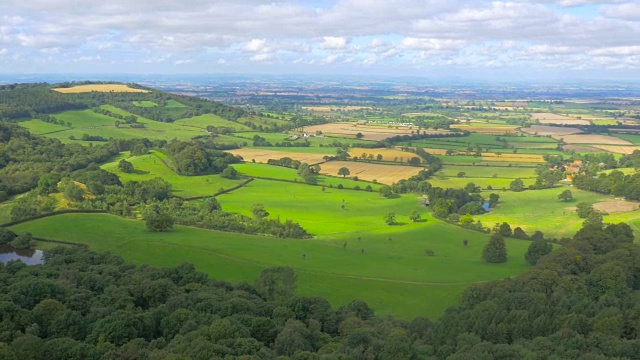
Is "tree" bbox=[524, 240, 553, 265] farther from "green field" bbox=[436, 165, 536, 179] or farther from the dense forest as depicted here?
"green field" bbox=[436, 165, 536, 179]

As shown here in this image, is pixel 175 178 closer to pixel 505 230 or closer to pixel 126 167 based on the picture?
pixel 126 167

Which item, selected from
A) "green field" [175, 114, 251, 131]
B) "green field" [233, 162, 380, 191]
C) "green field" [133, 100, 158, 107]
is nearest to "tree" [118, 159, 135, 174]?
"green field" [233, 162, 380, 191]

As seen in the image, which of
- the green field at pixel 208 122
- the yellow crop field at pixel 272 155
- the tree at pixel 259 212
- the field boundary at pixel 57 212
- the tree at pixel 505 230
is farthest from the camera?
the green field at pixel 208 122

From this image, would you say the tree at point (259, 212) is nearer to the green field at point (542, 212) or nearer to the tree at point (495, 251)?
the tree at point (495, 251)

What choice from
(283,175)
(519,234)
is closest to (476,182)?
(519,234)

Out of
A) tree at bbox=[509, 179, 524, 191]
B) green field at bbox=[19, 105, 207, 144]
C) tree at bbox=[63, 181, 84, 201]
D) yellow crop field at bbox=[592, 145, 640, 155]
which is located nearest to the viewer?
tree at bbox=[63, 181, 84, 201]

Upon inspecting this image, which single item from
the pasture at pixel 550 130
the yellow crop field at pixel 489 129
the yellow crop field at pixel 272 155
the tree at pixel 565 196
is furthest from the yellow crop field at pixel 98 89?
the tree at pixel 565 196
